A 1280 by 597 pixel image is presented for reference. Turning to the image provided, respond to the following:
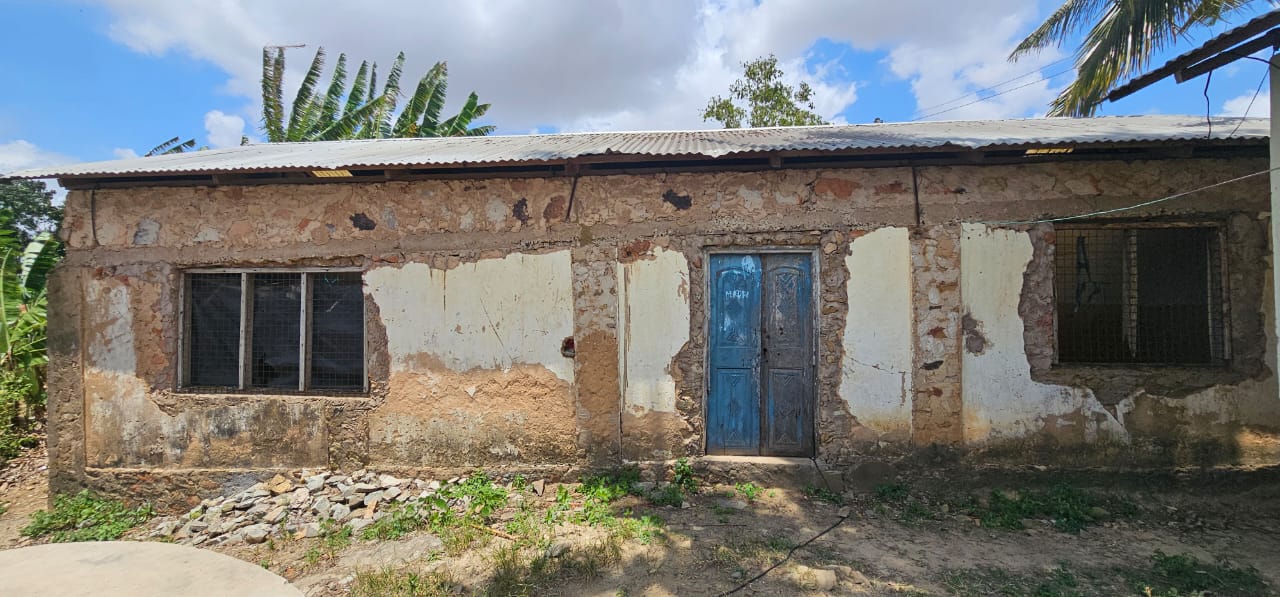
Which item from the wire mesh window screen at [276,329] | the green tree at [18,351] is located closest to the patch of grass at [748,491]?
the wire mesh window screen at [276,329]

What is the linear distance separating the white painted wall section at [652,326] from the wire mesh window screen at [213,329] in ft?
11.6

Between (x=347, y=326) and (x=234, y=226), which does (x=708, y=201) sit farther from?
(x=234, y=226)

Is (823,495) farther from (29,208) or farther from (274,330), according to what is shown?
(29,208)

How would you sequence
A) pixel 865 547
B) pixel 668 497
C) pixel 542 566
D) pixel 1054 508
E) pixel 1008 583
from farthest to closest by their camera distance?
pixel 668 497, pixel 1054 508, pixel 865 547, pixel 542 566, pixel 1008 583

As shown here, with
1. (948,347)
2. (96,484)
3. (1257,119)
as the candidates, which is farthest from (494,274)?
(1257,119)

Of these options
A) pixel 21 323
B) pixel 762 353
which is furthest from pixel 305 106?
pixel 762 353

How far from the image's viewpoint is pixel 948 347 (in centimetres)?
463

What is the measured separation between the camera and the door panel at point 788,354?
4.82 m

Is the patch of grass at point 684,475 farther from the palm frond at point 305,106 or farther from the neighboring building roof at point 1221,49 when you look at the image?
the palm frond at point 305,106

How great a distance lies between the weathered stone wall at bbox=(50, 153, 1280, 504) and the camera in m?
4.55

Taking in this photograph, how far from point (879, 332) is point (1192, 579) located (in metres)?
2.30

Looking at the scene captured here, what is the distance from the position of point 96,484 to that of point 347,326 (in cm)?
270

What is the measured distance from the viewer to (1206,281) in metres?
4.60

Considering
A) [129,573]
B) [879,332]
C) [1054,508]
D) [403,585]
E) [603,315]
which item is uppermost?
[603,315]
